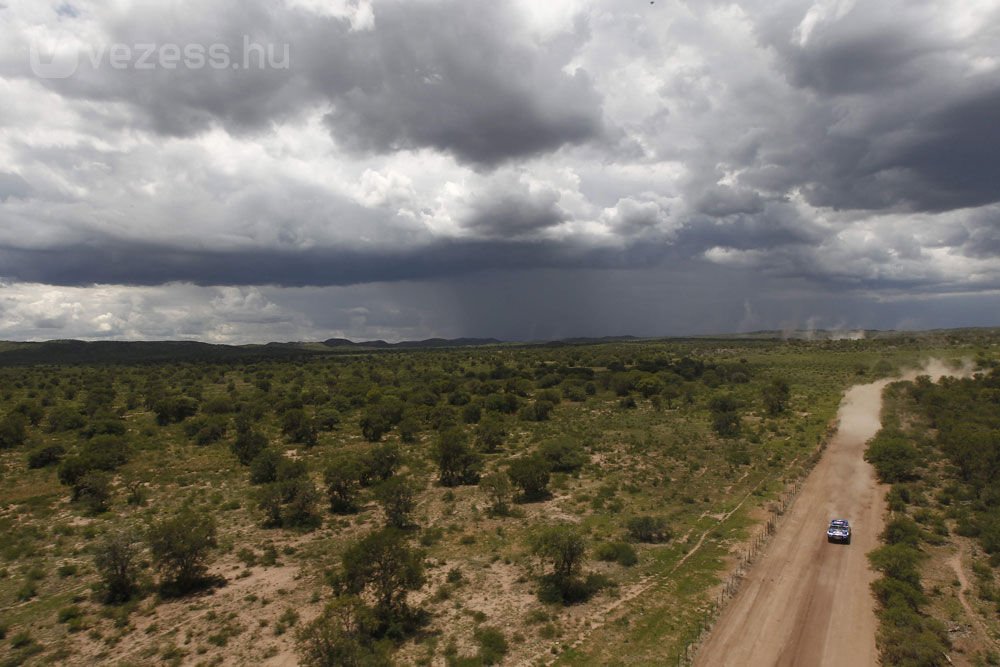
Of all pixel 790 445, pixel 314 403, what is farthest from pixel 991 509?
pixel 314 403

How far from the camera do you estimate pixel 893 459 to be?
165 ft

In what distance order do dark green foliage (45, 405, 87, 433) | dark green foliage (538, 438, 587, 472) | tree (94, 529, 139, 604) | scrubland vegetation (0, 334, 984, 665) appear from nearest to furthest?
scrubland vegetation (0, 334, 984, 665), tree (94, 529, 139, 604), dark green foliage (538, 438, 587, 472), dark green foliage (45, 405, 87, 433)

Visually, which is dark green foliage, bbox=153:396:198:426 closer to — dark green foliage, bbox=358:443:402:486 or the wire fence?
dark green foliage, bbox=358:443:402:486

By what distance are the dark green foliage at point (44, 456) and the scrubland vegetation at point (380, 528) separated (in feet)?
0.68

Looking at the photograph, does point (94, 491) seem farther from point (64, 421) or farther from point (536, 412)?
point (536, 412)

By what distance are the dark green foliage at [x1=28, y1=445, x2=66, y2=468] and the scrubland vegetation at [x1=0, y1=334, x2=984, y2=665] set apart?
A: 206 mm

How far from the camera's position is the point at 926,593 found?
29.1 m

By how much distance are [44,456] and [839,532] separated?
263 feet

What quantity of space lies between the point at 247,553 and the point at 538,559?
68.7 feet

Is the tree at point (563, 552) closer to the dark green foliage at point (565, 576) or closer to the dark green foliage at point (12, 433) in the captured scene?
the dark green foliage at point (565, 576)

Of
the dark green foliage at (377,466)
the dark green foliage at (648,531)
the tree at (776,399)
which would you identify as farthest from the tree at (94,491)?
the tree at (776,399)

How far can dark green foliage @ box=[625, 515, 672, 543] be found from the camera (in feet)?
121

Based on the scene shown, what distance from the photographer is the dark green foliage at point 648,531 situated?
121ft

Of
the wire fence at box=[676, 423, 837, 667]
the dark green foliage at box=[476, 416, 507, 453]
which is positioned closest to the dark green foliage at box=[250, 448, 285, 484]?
the dark green foliage at box=[476, 416, 507, 453]
